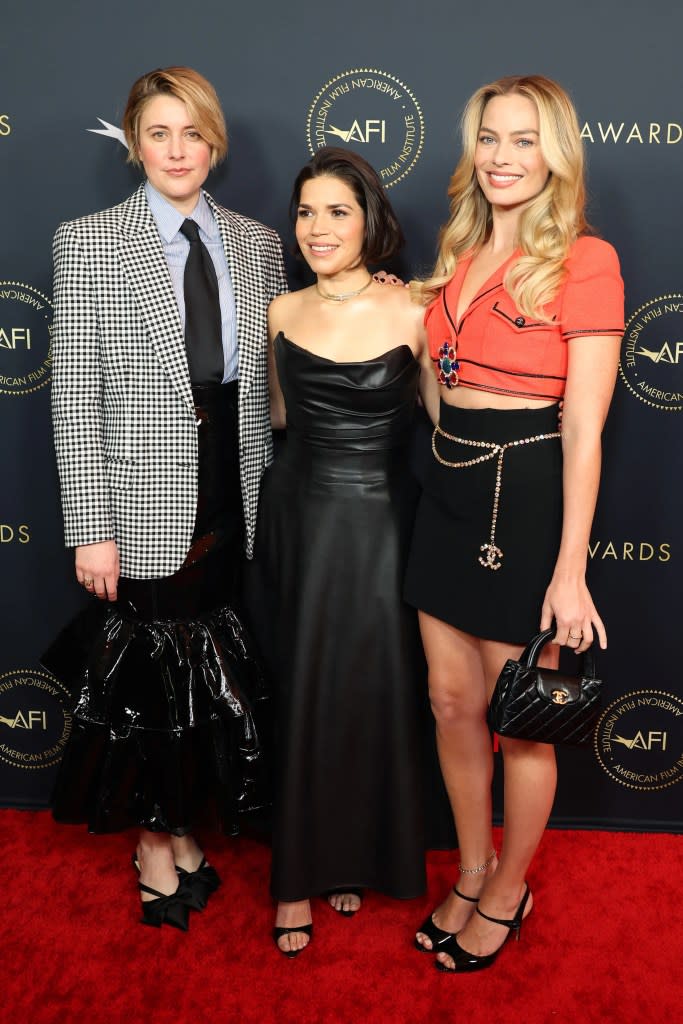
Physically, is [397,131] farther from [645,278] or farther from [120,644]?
[120,644]

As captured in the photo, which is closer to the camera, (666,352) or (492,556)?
(492,556)

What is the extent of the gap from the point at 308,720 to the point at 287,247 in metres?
1.32

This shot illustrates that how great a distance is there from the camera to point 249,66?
8.13 feet

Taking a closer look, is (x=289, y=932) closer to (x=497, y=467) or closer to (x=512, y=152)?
(x=497, y=467)

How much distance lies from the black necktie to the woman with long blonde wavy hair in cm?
52

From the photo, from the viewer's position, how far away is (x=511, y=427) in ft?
6.49

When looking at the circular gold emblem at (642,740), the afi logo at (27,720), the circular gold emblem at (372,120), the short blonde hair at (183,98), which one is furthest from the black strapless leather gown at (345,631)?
the afi logo at (27,720)

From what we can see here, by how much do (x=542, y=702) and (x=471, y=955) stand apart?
0.79 meters

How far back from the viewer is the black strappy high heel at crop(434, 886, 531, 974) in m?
2.26

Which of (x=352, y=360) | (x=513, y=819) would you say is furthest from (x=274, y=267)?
(x=513, y=819)

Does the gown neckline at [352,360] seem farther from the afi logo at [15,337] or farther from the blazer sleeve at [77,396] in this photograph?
the afi logo at [15,337]

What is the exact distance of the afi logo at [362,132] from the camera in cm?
249

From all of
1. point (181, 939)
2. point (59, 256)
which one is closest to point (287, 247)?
point (59, 256)

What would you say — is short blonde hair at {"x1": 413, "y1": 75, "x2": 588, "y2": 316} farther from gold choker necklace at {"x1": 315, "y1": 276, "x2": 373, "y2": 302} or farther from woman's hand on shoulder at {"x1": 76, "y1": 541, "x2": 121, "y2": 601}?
woman's hand on shoulder at {"x1": 76, "y1": 541, "x2": 121, "y2": 601}
